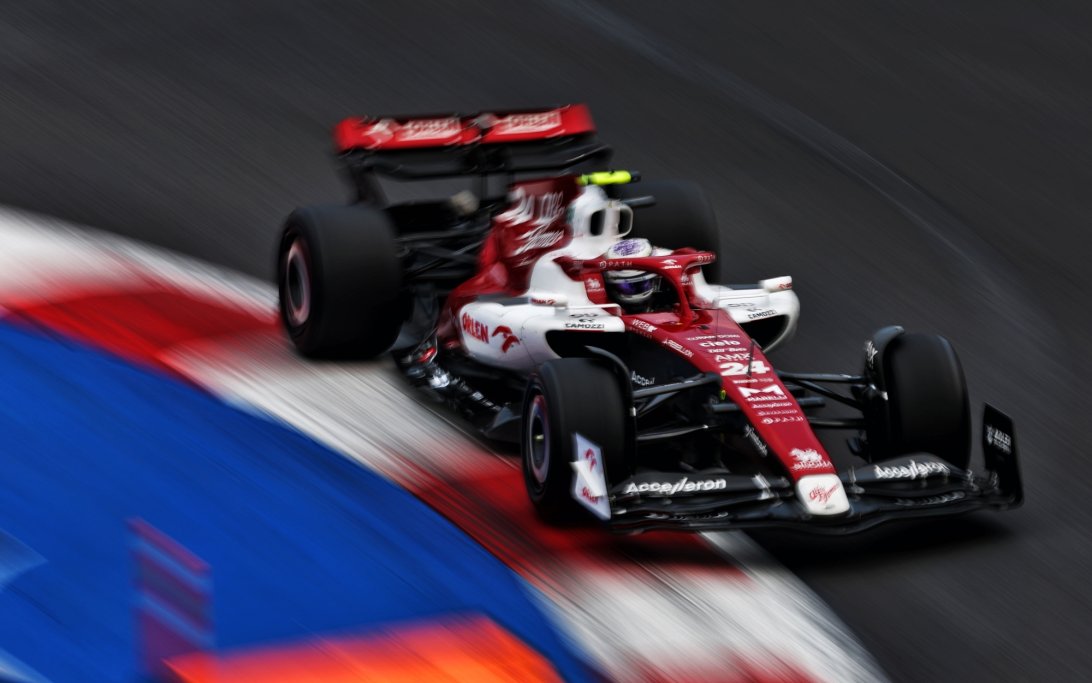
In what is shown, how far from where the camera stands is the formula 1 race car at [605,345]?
648 centimetres

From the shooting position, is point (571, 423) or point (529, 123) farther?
point (529, 123)

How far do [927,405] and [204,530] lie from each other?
3.00m

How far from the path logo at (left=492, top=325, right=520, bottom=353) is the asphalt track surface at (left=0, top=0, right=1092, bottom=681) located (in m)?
2.00

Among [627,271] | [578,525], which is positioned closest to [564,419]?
[578,525]

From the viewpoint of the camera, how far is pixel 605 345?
24.5ft

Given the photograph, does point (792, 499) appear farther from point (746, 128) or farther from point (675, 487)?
→ point (746, 128)

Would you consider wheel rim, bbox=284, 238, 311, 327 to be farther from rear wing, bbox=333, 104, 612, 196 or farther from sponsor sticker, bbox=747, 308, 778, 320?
sponsor sticker, bbox=747, 308, 778, 320

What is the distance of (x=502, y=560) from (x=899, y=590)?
152cm

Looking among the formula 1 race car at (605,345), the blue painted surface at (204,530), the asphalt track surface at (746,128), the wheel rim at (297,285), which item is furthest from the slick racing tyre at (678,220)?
the blue painted surface at (204,530)

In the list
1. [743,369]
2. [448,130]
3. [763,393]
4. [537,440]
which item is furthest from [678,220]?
[537,440]

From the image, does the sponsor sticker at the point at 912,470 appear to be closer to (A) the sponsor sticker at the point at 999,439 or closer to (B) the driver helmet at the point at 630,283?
(A) the sponsor sticker at the point at 999,439

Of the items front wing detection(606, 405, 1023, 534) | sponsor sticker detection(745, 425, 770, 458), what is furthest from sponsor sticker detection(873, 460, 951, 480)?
sponsor sticker detection(745, 425, 770, 458)

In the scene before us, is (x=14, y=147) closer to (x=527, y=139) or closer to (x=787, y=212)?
(x=527, y=139)

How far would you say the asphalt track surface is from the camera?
9828 mm
